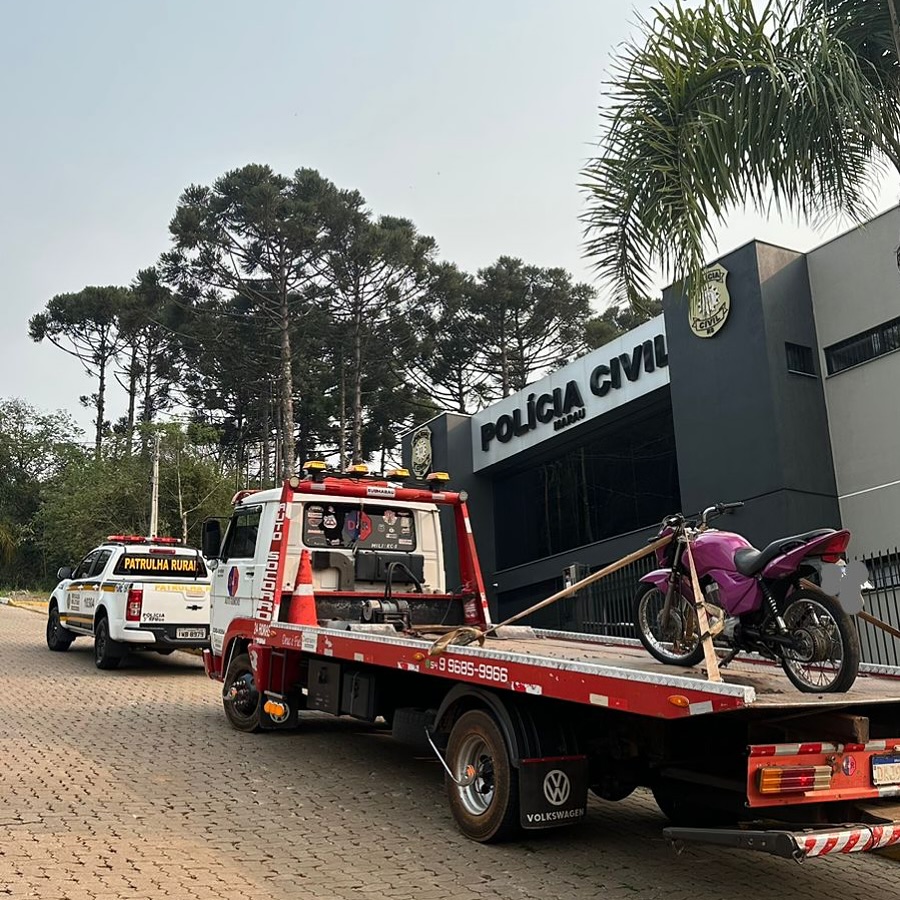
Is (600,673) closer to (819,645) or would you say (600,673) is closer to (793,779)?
(793,779)

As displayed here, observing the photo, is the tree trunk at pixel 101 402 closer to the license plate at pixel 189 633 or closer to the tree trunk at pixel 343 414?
the tree trunk at pixel 343 414

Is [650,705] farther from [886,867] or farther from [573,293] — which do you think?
[573,293]

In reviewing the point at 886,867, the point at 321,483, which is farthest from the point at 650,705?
the point at 321,483

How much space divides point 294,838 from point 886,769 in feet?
11.1

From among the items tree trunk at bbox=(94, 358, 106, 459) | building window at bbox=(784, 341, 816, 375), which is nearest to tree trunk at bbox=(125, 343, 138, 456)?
tree trunk at bbox=(94, 358, 106, 459)

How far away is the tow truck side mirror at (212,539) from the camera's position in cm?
985

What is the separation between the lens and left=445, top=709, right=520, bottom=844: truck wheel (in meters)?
5.33

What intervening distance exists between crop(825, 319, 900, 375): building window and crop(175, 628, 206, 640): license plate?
34.7 feet

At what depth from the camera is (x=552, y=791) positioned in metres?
5.28

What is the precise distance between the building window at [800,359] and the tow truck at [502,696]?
786 centimetres

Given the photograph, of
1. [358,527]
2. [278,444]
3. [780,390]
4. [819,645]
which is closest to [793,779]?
[819,645]

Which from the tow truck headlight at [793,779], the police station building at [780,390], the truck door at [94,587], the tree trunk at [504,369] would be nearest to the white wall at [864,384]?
the police station building at [780,390]

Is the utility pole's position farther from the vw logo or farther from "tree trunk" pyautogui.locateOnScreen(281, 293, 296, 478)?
the vw logo

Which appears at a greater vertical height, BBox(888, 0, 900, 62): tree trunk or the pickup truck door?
BBox(888, 0, 900, 62): tree trunk
